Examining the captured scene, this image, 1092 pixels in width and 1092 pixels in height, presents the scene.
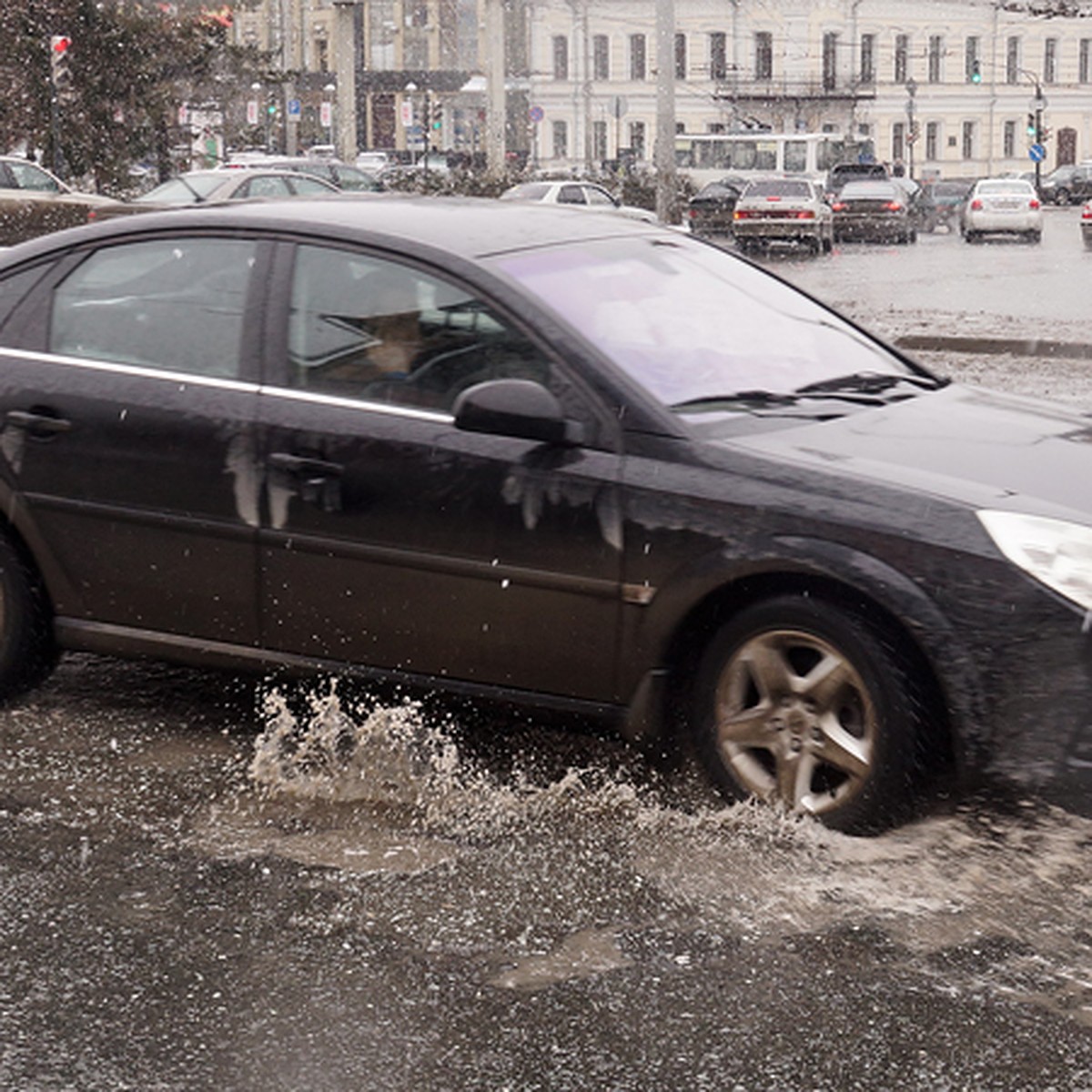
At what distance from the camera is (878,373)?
5359mm

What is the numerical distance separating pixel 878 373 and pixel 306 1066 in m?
2.83

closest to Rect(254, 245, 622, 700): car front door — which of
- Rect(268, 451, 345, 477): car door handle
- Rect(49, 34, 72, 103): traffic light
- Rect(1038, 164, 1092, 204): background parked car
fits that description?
Rect(268, 451, 345, 477): car door handle

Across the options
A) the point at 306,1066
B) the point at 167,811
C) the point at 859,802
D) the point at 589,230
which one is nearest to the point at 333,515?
the point at 167,811

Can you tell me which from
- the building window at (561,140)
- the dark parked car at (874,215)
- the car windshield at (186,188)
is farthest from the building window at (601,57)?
the car windshield at (186,188)

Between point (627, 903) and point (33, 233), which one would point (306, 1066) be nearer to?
point (627, 903)

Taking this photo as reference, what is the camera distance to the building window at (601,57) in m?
88.8

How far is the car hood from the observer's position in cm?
425

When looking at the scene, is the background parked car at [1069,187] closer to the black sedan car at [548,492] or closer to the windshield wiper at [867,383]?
the windshield wiper at [867,383]

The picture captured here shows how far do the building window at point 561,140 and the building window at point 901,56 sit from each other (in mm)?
15537

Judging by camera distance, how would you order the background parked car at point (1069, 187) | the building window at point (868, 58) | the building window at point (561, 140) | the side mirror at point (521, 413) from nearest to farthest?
1. the side mirror at point (521, 413)
2. the background parked car at point (1069, 187)
3. the building window at point (868, 58)
4. the building window at point (561, 140)

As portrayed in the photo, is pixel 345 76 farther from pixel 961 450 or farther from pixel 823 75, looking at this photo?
pixel 961 450

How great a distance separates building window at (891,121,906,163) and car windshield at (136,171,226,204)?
71.0 metres

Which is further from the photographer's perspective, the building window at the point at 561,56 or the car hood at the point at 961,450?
the building window at the point at 561,56

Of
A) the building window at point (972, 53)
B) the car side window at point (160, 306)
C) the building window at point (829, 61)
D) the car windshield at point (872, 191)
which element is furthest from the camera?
the building window at point (972, 53)
